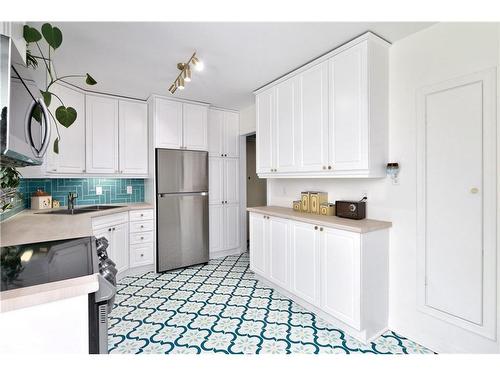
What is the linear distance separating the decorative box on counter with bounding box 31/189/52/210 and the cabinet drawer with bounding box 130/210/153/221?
900mm

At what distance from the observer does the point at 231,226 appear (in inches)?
160

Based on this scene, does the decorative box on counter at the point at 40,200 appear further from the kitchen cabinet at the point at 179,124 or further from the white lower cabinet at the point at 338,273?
the white lower cabinet at the point at 338,273

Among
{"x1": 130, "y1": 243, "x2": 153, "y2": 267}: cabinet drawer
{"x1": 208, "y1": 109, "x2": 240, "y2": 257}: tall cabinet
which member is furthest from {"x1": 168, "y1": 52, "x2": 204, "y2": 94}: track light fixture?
{"x1": 130, "y1": 243, "x2": 153, "y2": 267}: cabinet drawer

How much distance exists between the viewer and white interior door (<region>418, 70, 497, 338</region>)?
1565 mm

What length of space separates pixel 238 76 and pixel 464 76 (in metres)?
1.95

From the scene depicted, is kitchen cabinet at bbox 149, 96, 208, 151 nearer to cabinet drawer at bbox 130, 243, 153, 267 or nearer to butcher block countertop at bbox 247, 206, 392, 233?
cabinet drawer at bbox 130, 243, 153, 267

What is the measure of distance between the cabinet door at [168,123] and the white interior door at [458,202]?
2814 mm

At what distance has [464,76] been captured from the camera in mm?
1661

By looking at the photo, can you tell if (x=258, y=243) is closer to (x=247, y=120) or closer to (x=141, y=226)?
(x=141, y=226)

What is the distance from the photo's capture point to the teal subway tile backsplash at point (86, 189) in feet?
9.53

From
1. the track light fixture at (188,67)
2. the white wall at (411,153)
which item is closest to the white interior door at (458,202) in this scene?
the white wall at (411,153)

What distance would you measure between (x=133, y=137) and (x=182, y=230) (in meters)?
1.48
